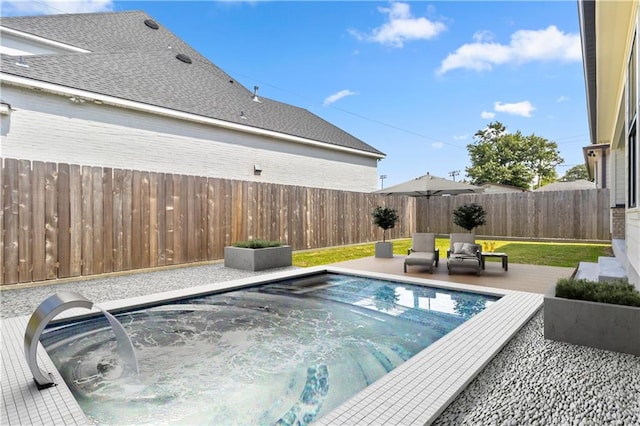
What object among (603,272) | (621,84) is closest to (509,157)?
(621,84)

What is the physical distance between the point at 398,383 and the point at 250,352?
1.85 meters

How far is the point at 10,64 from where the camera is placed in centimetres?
845

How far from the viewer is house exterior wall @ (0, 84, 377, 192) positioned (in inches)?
337

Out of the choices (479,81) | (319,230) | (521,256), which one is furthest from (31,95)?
(479,81)

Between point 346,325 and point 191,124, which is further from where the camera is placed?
point 191,124

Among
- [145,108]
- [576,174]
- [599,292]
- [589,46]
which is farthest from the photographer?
[576,174]

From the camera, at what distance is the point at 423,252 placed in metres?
8.83

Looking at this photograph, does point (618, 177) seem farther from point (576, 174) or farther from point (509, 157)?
point (576, 174)

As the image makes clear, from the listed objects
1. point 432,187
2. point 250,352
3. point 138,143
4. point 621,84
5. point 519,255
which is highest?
point 621,84

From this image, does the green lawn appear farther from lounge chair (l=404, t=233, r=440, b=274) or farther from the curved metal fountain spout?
the curved metal fountain spout

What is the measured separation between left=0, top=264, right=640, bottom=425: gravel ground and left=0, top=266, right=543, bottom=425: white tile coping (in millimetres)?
109

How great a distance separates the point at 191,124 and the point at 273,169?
3776 millimetres

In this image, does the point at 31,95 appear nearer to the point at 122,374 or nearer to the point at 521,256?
the point at 122,374

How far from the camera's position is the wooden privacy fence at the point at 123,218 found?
6.70m
